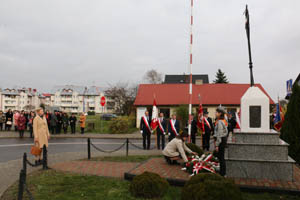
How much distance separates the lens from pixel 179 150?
305 inches

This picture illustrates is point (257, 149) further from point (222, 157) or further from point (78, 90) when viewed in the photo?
point (78, 90)

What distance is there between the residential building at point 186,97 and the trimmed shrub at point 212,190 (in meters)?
22.7

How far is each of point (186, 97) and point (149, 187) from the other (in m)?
25.1

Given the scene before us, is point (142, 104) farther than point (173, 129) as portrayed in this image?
Yes

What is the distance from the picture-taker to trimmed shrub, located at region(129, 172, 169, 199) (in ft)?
17.0

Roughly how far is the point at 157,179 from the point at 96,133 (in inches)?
669

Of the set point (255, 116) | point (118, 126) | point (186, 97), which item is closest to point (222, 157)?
point (255, 116)

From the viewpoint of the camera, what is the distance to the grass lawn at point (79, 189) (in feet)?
17.4

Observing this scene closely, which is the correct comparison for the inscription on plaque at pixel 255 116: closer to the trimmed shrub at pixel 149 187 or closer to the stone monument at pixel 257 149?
the stone monument at pixel 257 149

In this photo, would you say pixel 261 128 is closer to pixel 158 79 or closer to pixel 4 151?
pixel 4 151

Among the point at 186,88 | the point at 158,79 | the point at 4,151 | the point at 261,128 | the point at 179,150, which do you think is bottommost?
the point at 4,151

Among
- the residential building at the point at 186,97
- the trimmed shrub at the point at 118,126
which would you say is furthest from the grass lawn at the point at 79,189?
the residential building at the point at 186,97

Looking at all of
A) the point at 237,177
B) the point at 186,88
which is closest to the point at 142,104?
the point at 186,88

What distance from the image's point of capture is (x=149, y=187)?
17.1 ft
